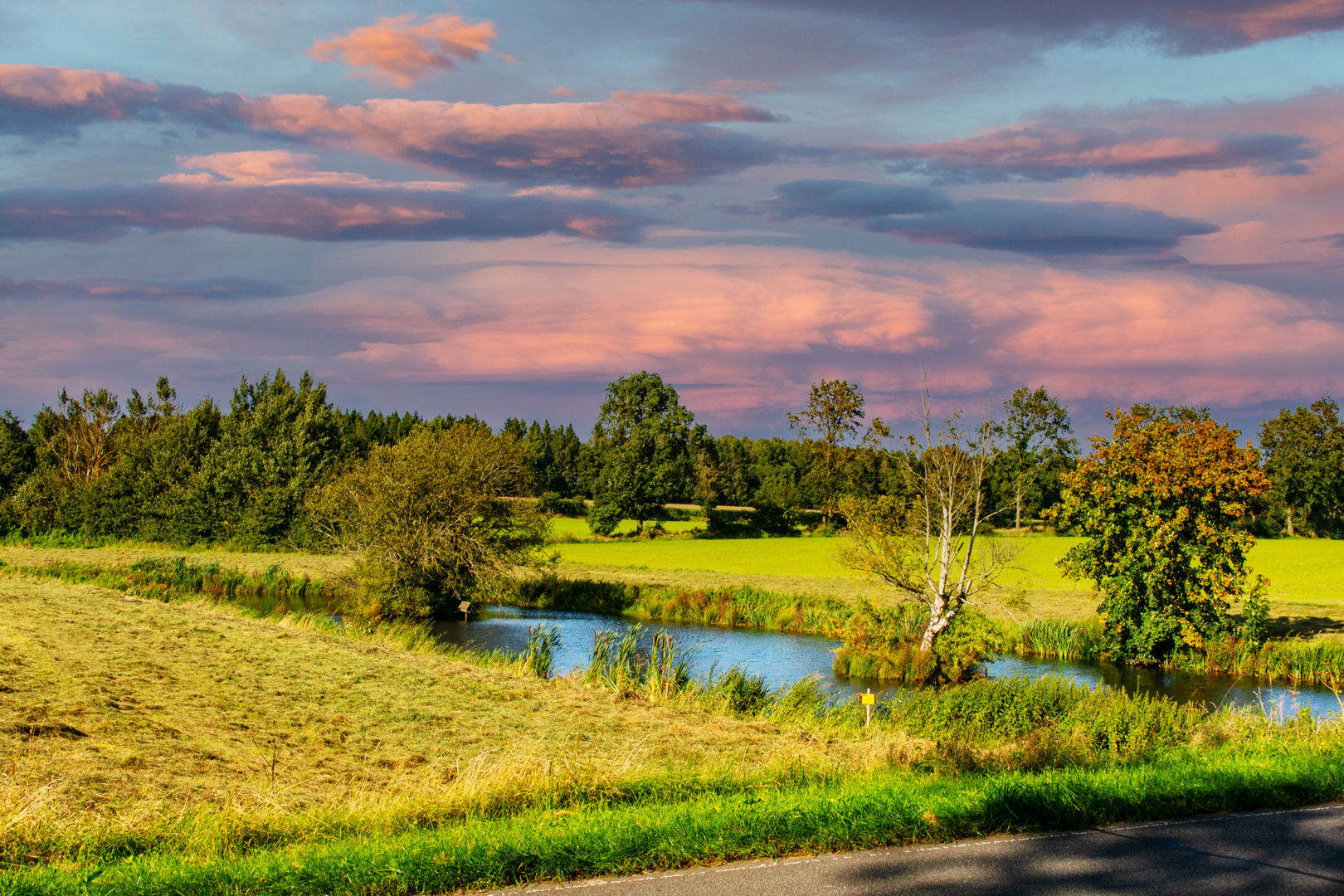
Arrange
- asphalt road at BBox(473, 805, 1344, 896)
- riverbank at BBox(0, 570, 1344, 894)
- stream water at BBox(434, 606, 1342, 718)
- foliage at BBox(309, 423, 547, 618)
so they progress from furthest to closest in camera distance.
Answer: foliage at BBox(309, 423, 547, 618)
stream water at BBox(434, 606, 1342, 718)
riverbank at BBox(0, 570, 1344, 894)
asphalt road at BBox(473, 805, 1344, 896)

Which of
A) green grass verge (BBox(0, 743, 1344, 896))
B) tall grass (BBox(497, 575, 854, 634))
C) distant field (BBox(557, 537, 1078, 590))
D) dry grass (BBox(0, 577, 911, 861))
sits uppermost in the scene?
green grass verge (BBox(0, 743, 1344, 896))

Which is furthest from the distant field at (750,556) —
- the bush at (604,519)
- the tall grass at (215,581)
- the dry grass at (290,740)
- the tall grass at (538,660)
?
the dry grass at (290,740)

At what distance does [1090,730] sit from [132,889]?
12.2m

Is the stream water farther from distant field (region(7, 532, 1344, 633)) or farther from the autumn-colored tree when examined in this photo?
distant field (region(7, 532, 1344, 633))

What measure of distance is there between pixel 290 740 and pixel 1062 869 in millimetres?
11190

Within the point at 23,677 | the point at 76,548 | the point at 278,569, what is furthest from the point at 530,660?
the point at 76,548

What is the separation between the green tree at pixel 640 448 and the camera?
270 feet

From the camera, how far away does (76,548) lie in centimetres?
6059

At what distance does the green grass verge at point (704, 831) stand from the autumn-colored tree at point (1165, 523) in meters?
18.5

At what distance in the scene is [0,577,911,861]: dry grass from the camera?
8727 mm

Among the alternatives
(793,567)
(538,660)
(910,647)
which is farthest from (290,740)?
(793,567)

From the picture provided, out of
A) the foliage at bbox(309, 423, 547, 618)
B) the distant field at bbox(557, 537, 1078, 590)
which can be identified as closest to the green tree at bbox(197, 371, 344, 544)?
the distant field at bbox(557, 537, 1078, 590)

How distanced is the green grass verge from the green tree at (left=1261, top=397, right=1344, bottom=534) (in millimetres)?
99550

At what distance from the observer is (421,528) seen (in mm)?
35656
